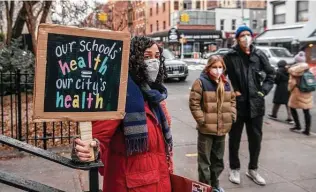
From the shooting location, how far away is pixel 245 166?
238 inches

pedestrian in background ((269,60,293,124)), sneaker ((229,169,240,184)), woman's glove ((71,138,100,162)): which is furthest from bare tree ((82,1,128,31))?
woman's glove ((71,138,100,162))

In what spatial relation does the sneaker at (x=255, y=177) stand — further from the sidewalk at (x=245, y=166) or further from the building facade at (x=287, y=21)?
the building facade at (x=287, y=21)

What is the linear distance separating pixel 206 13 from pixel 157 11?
8389mm

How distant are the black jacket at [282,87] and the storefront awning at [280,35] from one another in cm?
1745

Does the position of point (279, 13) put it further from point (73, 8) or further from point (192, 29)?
point (192, 29)

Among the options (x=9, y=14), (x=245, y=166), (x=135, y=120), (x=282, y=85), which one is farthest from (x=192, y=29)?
(x=135, y=120)

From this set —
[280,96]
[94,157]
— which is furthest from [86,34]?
[280,96]

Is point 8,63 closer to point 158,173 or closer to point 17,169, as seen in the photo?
point 17,169

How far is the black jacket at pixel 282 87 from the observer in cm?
1002

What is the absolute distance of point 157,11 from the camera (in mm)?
63219

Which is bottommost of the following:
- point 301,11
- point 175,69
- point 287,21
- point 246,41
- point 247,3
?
point 175,69

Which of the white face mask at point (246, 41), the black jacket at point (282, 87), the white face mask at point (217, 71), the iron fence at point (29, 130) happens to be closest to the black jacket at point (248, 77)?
the white face mask at point (246, 41)

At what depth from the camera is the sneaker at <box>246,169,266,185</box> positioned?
518 cm

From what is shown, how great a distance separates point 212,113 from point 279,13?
28.0m
